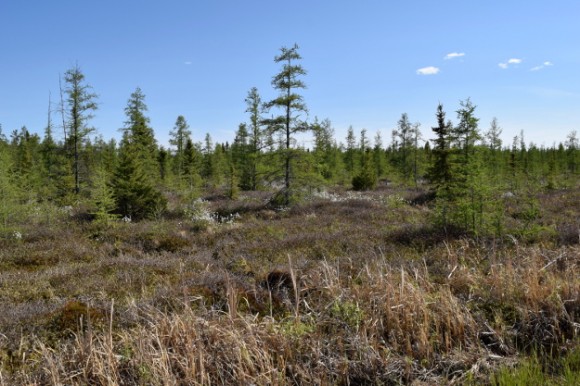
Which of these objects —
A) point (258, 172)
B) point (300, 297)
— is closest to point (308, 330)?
point (300, 297)

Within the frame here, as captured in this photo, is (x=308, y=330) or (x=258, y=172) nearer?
(x=308, y=330)

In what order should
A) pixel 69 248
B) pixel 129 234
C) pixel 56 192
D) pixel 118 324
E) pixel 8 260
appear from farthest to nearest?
1. pixel 56 192
2. pixel 129 234
3. pixel 69 248
4. pixel 8 260
5. pixel 118 324

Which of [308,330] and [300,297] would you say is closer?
[308,330]

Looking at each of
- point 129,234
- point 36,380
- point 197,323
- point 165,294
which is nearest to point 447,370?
point 197,323

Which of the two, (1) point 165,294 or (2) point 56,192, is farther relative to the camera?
(2) point 56,192

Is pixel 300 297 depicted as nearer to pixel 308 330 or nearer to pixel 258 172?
pixel 308 330

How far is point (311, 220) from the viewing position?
1606 cm

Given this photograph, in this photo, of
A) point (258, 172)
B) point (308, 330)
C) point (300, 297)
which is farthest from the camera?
point (258, 172)

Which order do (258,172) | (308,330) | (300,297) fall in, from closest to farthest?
(308,330) → (300,297) → (258,172)

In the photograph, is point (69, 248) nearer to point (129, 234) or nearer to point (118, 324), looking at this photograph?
point (129, 234)

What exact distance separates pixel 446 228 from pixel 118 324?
9750 mm

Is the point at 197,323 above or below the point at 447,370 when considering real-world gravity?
above

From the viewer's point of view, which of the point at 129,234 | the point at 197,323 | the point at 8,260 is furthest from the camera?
the point at 129,234

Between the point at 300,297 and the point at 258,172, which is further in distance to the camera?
the point at 258,172
